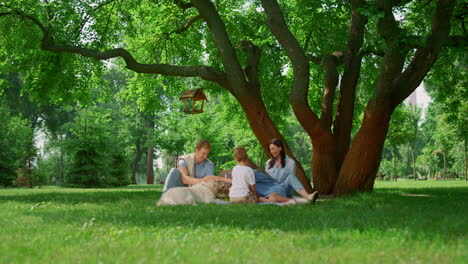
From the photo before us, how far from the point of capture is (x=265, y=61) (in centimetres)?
2019

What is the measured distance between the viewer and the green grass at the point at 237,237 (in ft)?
15.0

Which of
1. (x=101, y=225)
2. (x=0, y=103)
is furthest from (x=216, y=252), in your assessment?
(x=0, y=103)

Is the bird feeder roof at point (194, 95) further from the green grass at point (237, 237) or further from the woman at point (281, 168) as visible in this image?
the green grass at point (237, 237)

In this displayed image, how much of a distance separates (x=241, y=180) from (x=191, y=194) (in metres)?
1.11

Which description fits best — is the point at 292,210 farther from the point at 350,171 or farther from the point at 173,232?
the point at 350,171

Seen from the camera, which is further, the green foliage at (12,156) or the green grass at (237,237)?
the green foliage at (12,156)

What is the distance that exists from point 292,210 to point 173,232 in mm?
3284

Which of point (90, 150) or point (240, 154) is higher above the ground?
point (90, 150)

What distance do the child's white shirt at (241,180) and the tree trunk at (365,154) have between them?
4620mm

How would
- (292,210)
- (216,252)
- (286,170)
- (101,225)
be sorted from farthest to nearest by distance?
1. (286,170)
2. (292,210)
3. (101,225)
4. (216,252)

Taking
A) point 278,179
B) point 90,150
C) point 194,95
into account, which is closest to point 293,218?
point 278,179

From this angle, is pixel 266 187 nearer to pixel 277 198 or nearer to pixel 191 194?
pixel 277 198

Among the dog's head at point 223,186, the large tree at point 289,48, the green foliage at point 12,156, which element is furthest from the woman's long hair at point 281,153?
the green foliage at point 12,156

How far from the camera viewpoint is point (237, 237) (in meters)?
5.71
